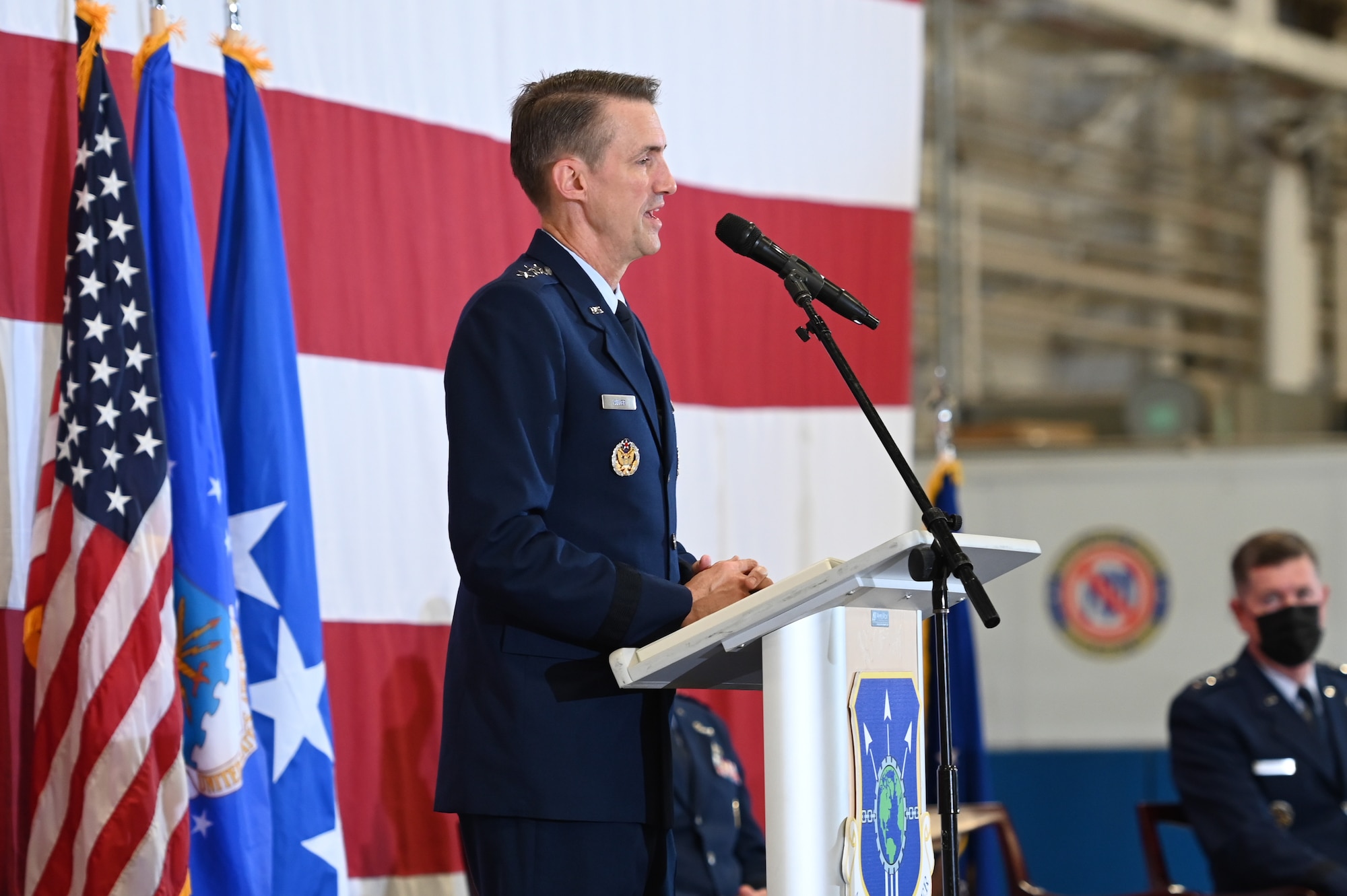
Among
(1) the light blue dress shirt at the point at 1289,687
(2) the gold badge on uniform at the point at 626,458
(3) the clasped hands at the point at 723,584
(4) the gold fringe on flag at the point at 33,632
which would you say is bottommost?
Answer: (1) the light blue dress shirt at the point at 1289,687

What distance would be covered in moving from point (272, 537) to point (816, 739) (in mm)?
1345

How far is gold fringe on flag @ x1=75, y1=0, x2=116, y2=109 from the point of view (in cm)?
239

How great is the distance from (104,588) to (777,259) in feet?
3.87

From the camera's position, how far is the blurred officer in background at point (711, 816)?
2977mm

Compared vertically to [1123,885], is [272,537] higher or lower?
higher

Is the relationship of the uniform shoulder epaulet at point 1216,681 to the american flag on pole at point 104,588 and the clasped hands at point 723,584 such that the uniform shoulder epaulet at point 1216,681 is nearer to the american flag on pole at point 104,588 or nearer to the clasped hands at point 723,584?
the clasped hands at point 723,584

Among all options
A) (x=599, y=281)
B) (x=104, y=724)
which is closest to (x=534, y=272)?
(x=599, y=281)

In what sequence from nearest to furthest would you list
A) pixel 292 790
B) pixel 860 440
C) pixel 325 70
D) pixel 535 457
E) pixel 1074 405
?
pixel 535 457 < pixel 292 790 < pixel 325 70 < pixel 860 440 < pixel 1074 405

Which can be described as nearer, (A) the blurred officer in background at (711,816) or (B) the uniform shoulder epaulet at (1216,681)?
(A) the blurred officer in background at (711,816)

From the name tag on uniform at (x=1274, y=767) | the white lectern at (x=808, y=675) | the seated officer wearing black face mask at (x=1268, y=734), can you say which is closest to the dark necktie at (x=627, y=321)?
the white lectern at (x=808, y=675)

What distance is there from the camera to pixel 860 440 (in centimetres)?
409

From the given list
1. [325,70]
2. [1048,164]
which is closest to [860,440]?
[325,70]

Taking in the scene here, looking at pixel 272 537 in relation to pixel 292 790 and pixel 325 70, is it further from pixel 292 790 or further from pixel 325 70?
pixel 325 70

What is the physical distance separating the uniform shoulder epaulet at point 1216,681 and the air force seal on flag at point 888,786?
226cm
